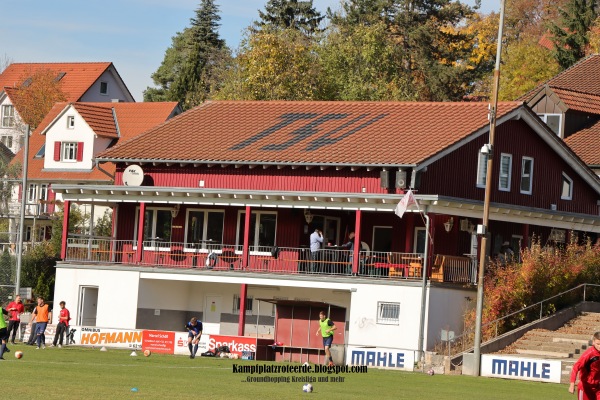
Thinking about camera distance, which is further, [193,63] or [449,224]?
[193,63]

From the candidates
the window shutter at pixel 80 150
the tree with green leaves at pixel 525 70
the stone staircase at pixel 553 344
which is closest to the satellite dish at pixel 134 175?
the stone staircase at pixel 553 344

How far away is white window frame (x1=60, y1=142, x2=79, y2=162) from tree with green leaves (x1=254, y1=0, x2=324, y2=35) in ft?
58.5

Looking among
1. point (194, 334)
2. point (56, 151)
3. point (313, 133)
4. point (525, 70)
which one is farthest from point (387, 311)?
point (56, 151)

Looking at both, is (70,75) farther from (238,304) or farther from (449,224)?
(449,224)

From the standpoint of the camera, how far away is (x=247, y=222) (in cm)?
4562

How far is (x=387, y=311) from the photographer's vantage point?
42.7 metres

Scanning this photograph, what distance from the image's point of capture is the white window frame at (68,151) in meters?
76.5

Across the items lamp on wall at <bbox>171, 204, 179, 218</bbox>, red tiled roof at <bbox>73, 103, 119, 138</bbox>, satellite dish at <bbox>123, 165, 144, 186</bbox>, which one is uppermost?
red tiled roof at <bbox>73, 103, 119, 138</bbox>

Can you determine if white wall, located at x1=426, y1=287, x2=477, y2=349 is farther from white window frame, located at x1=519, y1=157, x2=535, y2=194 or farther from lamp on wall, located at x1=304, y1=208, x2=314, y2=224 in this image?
white window frame, located at x1=519, y1=157, x2=535, y2=194

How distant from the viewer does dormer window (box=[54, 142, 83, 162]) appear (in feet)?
250

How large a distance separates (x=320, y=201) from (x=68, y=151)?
35638mm

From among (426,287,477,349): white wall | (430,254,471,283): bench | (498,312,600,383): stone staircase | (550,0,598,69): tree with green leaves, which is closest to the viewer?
(498,312,600,383): stone staircase

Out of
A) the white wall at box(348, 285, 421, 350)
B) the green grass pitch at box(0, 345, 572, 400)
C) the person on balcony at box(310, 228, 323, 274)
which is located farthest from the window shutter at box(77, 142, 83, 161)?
the green grass pitch at box(0, 345, 572, 400)

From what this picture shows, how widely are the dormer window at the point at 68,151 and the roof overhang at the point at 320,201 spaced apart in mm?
27003
